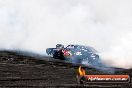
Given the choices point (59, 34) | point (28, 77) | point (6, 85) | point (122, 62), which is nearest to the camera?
point (6, 85)

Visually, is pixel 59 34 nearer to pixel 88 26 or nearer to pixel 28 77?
pixel 88 26

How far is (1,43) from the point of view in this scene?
196 feet

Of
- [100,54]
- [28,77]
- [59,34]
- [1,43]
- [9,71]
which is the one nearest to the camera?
[28,77]

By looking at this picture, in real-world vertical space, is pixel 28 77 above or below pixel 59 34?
below

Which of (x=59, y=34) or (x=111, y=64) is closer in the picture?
(x=111, y=64)

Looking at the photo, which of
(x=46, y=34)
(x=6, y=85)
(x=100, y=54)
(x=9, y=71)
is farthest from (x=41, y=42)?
(x=6, y=85)

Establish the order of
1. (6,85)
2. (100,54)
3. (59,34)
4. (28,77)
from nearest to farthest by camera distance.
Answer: (6,85) → (28,77) → (100,54) → (59,34)

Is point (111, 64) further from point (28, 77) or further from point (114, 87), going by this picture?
point (114, 87)

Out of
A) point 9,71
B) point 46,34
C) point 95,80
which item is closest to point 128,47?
point 9,71

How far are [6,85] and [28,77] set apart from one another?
4.08 m

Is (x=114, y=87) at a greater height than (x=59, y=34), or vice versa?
(x=59, y=34)

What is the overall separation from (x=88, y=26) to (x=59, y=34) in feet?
19.3

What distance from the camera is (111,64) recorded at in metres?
35.6

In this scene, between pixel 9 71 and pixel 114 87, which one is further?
pixel 9 71
